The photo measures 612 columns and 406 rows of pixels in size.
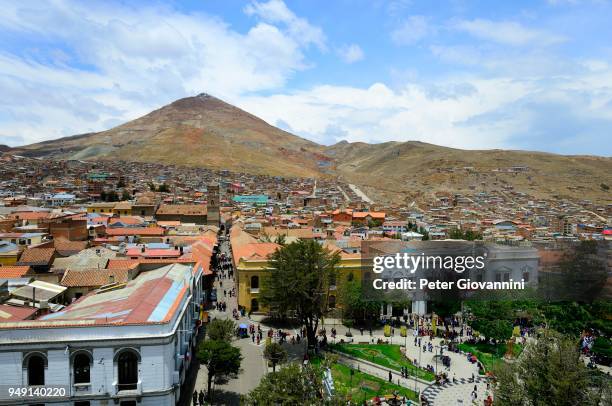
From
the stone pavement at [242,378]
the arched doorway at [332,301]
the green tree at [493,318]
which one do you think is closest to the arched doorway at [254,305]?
the stone pavement at [242,378]

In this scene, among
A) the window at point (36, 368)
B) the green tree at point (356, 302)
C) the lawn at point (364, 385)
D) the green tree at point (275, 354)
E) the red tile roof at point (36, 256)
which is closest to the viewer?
the window at point (36, 368)

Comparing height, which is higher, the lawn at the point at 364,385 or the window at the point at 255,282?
the window at the point at 255,282

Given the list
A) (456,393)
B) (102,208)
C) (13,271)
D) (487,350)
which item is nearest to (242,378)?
(456,393)

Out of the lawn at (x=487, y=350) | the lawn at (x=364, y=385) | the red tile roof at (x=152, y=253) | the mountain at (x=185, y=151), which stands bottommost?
the lawn at (x=487, y=350)

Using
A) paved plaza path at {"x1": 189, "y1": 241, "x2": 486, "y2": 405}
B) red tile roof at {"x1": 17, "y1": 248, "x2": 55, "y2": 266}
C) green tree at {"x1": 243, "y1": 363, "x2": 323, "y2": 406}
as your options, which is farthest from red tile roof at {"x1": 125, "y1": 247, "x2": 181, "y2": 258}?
green tree at {"x1": 243, "y1": 363, "x2": 323, "y2": 406}

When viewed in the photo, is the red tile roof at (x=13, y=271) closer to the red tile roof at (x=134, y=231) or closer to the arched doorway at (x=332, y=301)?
the arched doorway at (x=332, y=301)

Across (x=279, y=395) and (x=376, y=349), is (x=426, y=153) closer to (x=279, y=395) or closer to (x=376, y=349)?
(x=376, y=349)
